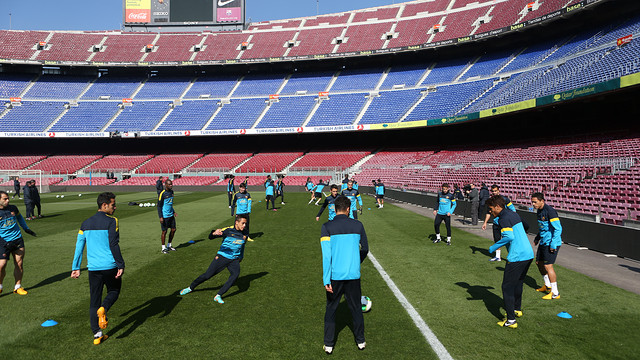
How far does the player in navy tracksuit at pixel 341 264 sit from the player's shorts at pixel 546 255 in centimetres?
443

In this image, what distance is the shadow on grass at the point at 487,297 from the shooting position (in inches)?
237

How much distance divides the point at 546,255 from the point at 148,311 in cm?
752

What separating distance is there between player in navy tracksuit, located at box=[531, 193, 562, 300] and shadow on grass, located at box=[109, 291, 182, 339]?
23.2ft

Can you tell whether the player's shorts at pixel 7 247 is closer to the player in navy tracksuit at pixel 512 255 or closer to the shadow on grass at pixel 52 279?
the shadow on grass at pixel 52 279

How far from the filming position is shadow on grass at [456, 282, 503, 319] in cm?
601

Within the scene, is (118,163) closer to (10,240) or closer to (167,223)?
(167,223)

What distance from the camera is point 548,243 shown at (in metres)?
6.70

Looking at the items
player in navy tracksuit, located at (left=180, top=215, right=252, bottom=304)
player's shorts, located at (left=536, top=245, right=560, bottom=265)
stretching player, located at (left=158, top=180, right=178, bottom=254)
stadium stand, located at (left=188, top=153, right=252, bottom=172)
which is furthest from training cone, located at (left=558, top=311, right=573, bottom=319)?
stadium stand, located at (left=188, top=153, right=252, bottom=172)

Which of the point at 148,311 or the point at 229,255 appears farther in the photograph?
the point at 229,255

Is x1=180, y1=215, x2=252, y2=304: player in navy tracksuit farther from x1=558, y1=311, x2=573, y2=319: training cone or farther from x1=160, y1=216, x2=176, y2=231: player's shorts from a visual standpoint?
x1=558, y1=311, x2=573, y2=319: training cone

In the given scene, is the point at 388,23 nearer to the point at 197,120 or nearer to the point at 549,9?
the point at 549,9

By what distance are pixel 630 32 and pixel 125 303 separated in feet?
130

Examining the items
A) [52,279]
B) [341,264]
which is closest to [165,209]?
[52,279]

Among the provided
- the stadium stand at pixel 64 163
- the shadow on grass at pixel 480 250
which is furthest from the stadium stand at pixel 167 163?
the shadow on grass at pixel 480 250
